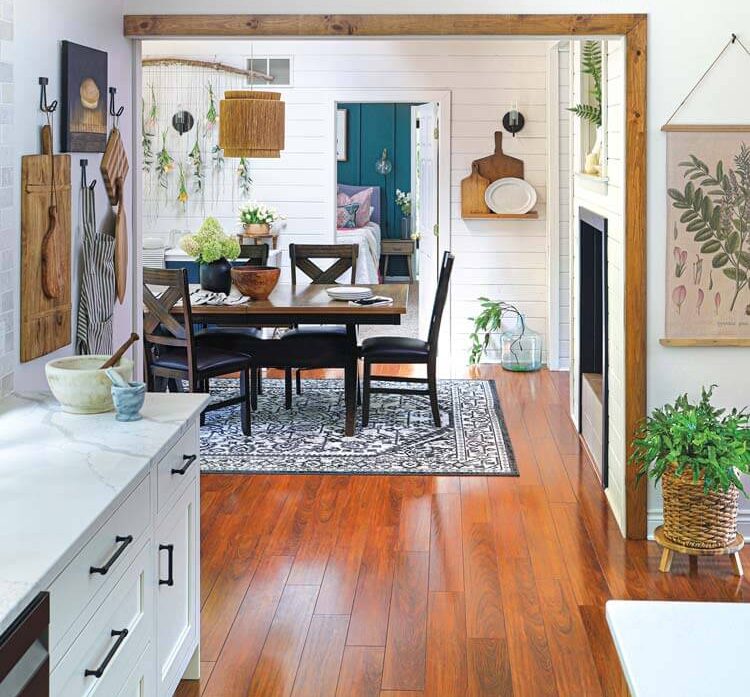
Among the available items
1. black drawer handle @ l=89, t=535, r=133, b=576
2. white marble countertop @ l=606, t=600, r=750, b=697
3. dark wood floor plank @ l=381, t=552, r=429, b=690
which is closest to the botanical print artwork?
dark wood floor plank @ l=381, t=552, r=429, b=690

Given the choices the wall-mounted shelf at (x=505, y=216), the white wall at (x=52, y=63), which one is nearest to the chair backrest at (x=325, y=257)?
the wall-mounted shelf at (x=505, y=216)

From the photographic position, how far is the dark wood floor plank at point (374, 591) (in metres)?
3.68

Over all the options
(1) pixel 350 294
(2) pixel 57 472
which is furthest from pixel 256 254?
(2) pixel 57 472

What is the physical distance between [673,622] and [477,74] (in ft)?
23.8

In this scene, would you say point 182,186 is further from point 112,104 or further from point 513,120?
point 112,104

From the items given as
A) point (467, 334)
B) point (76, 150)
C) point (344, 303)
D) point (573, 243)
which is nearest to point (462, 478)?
point (344, 303)

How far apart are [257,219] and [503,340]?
2.06 metres

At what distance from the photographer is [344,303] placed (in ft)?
20.9

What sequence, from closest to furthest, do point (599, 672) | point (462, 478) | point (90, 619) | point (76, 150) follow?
1. point (90, 619)
2. point (599, 672)
3. point (76, 150)
4. point (462, 478)

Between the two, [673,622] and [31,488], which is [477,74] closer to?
[31,488]

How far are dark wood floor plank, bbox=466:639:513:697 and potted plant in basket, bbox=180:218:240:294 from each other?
3.50m

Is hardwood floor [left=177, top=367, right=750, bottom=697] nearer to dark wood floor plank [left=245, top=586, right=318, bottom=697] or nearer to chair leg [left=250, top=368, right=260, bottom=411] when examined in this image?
dark wood floor plank [left=245, top=586, right=318, bottom=697]

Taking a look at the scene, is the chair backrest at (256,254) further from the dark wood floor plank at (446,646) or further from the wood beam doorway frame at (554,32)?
the dark wood floor plank at (446,646)

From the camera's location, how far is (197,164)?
29.2ft
